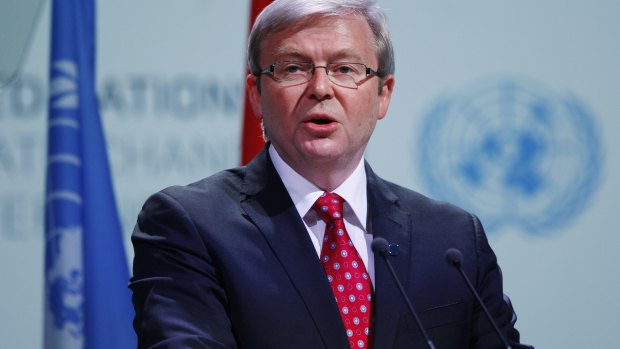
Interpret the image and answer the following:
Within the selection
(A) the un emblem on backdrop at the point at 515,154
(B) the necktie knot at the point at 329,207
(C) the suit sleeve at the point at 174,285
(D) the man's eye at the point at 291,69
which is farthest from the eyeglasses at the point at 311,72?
(A) the un emblem on backdrop at the point at 515,154

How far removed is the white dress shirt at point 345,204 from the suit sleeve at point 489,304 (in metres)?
0.26

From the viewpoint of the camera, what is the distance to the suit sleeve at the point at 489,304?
6.06 feet

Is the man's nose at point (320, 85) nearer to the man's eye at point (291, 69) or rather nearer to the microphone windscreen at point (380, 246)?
the man's eye at point (291, 69)

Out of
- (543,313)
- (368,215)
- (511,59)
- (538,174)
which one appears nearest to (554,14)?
(511,59)

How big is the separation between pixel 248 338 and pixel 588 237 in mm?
2404

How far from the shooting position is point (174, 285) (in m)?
1.67

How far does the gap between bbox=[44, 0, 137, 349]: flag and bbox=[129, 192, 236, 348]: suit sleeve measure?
1141 mm

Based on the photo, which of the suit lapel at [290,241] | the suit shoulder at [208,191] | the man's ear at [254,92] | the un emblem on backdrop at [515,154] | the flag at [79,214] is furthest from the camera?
the un emblem on backdrop at [515,154]

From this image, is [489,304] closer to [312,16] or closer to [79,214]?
[312,16]

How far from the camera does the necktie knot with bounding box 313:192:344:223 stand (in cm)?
186

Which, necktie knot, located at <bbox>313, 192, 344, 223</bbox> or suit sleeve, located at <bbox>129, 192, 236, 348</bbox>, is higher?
necktie knot, located at <bbox>313, 192, 344, 223</bbox>

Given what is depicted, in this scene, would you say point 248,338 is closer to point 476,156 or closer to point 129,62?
point 129,62

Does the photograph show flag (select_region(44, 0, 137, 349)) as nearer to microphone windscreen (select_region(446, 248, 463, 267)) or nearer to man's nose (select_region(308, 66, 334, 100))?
man's nose (select_region(308, 66, 334, 100))

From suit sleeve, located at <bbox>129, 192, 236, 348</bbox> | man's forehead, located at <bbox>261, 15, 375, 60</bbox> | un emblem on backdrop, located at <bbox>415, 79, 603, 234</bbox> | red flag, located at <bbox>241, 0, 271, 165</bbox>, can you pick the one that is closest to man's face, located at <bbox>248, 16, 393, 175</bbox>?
man's forehead, located at <bbox>261, 15, 375, 60</bbox>
